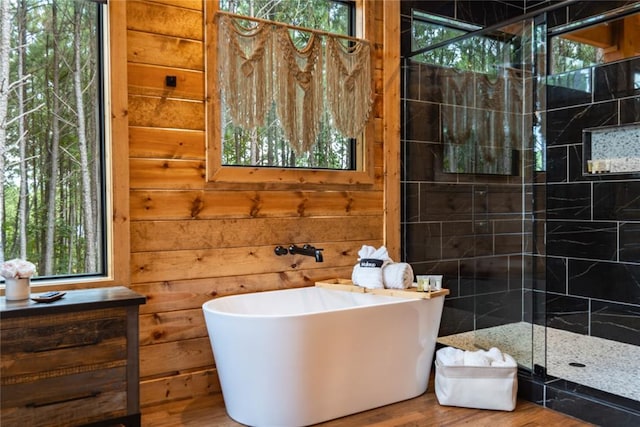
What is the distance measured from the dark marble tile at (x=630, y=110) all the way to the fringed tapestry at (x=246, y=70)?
8.26 ft

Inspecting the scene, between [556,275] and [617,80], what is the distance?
4.98 ft

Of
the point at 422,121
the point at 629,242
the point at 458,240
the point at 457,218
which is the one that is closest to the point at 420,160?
the point at 422,121

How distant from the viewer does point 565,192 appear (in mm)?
4012

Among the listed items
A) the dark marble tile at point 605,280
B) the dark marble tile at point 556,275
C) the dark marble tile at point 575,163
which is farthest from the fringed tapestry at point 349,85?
the dark marble tile at point 605,280

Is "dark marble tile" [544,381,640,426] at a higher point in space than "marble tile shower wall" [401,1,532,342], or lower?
lower

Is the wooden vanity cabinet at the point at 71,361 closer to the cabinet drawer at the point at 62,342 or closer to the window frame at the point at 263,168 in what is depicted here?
the cabinet drawer at the point at 62,342

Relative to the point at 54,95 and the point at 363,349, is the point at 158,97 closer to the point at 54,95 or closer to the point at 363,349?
the point at 54,95

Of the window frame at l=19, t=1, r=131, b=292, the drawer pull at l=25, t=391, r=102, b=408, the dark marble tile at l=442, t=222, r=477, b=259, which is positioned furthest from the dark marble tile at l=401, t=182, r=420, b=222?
the drawer pull at l=25, t=391, r=102, b=408

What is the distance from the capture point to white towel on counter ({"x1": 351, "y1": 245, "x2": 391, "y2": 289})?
3049 mm

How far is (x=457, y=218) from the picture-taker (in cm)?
355

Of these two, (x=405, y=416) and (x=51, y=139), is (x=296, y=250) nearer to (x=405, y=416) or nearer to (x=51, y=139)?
(x=405, y=416)

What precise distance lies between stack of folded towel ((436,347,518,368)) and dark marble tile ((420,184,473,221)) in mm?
989

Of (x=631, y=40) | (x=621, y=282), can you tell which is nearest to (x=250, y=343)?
(x=621, y=282)

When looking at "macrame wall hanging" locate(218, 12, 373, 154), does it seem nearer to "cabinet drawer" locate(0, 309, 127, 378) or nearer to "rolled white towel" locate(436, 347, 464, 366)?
"cabinet drawer" locate(0, 309, 127, 378)
